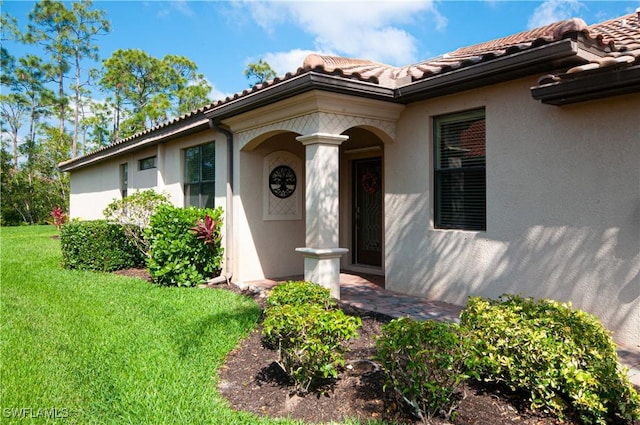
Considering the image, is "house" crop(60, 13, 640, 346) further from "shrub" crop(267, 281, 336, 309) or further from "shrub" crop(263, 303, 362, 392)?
"shrub" crop(263, 303, 362, 392)

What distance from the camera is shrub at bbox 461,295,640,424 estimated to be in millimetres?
3016

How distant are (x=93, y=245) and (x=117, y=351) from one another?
20.4ft

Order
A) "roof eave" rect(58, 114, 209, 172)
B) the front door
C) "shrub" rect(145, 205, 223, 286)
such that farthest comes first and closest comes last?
1. the front door
2. "roof eave" rect(58, 114, 209, 172)
3. "shrub" rect(145, 205, 223, 286)

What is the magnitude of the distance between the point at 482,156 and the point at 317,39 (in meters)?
11.3

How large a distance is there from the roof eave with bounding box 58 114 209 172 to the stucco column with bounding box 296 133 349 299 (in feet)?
10.7

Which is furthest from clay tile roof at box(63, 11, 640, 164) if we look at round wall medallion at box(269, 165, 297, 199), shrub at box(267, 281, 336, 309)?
shrub at box(267, 281, 336, 309)

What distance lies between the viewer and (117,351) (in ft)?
15.1

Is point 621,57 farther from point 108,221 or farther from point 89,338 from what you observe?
point 108,221

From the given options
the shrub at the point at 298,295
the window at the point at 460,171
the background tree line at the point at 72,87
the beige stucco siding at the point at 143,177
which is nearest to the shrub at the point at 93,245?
the beige stucco siding at the point at 143,177

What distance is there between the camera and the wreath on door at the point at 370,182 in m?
9.12

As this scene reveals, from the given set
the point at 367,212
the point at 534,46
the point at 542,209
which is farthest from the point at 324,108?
the point at 367,212

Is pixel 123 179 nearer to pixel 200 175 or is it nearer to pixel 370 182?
pixel 200 175

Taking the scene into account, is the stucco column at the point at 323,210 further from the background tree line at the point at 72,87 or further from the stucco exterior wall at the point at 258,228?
the background tree line at the point at 72,87

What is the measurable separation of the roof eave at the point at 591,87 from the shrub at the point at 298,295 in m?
3.03
